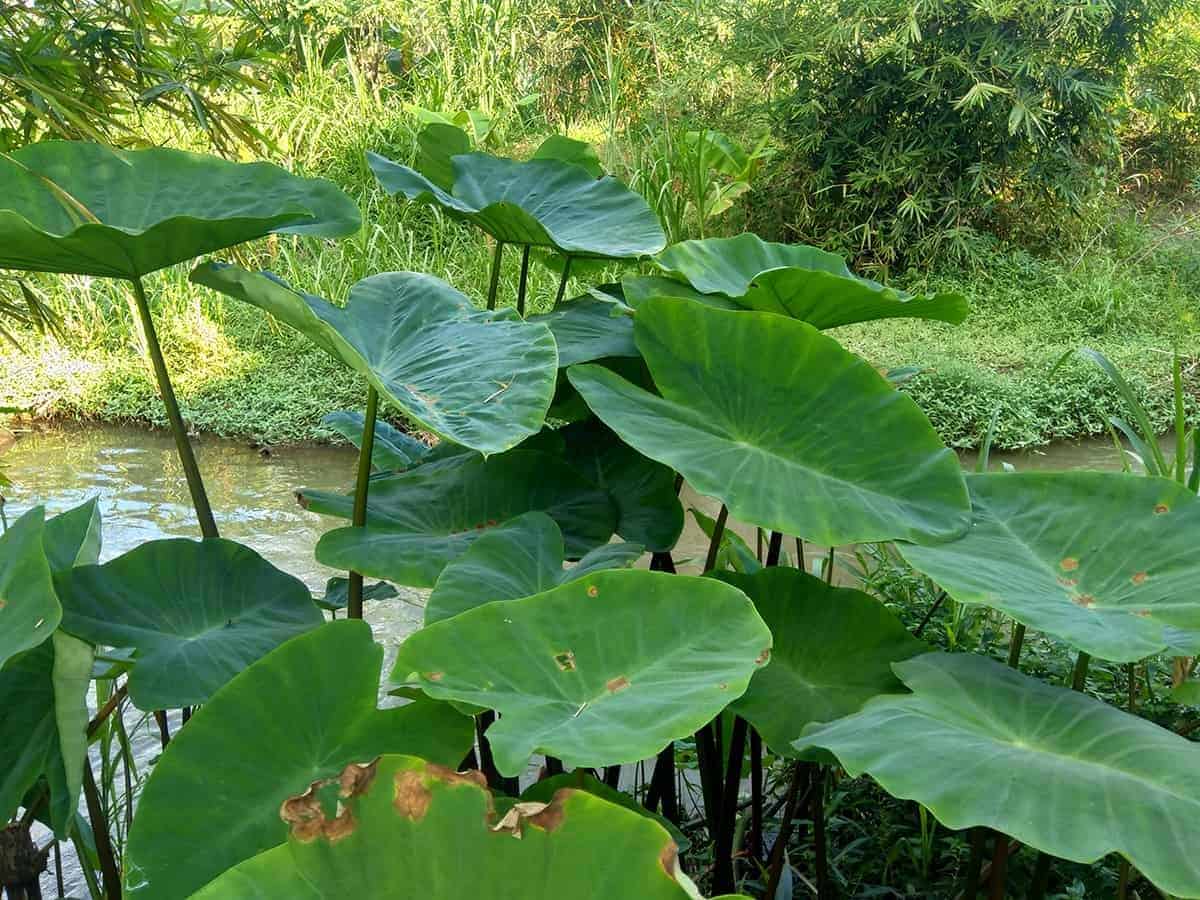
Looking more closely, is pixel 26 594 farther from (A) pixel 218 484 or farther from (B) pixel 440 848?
(A) pixel 218 484

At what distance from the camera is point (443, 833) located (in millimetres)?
492

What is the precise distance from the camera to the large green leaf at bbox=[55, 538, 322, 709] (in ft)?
2.52

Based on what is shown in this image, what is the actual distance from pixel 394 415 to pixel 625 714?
3256 millimetres

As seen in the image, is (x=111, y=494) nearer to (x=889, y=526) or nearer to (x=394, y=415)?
(x=394, y=415)

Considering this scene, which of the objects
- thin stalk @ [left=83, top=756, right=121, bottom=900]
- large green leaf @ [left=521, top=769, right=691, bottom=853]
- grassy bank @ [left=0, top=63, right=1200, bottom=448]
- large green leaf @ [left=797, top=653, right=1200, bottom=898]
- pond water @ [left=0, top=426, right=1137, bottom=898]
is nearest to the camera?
large green leaf @ [left=797, top=653, right=1200, bottom=898]

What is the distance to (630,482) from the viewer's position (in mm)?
1052

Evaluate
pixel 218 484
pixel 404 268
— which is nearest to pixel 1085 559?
pixel 218 484

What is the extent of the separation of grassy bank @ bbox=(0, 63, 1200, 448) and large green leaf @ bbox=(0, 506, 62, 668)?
3.13 meters

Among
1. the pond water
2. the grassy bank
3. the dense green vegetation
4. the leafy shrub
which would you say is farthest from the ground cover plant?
the leafy shrub

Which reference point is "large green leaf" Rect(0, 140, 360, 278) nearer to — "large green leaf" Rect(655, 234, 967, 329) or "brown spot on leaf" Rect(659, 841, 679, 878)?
"large green leaf" Rect(655, 234, 967, 329)

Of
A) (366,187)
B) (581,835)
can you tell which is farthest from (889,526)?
(366,187)

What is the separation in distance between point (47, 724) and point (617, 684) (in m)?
0.46

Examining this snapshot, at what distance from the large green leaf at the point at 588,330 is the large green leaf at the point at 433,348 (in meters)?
0.09

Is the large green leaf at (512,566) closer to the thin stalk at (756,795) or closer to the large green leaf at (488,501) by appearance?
the large green leaf at (488,501)
